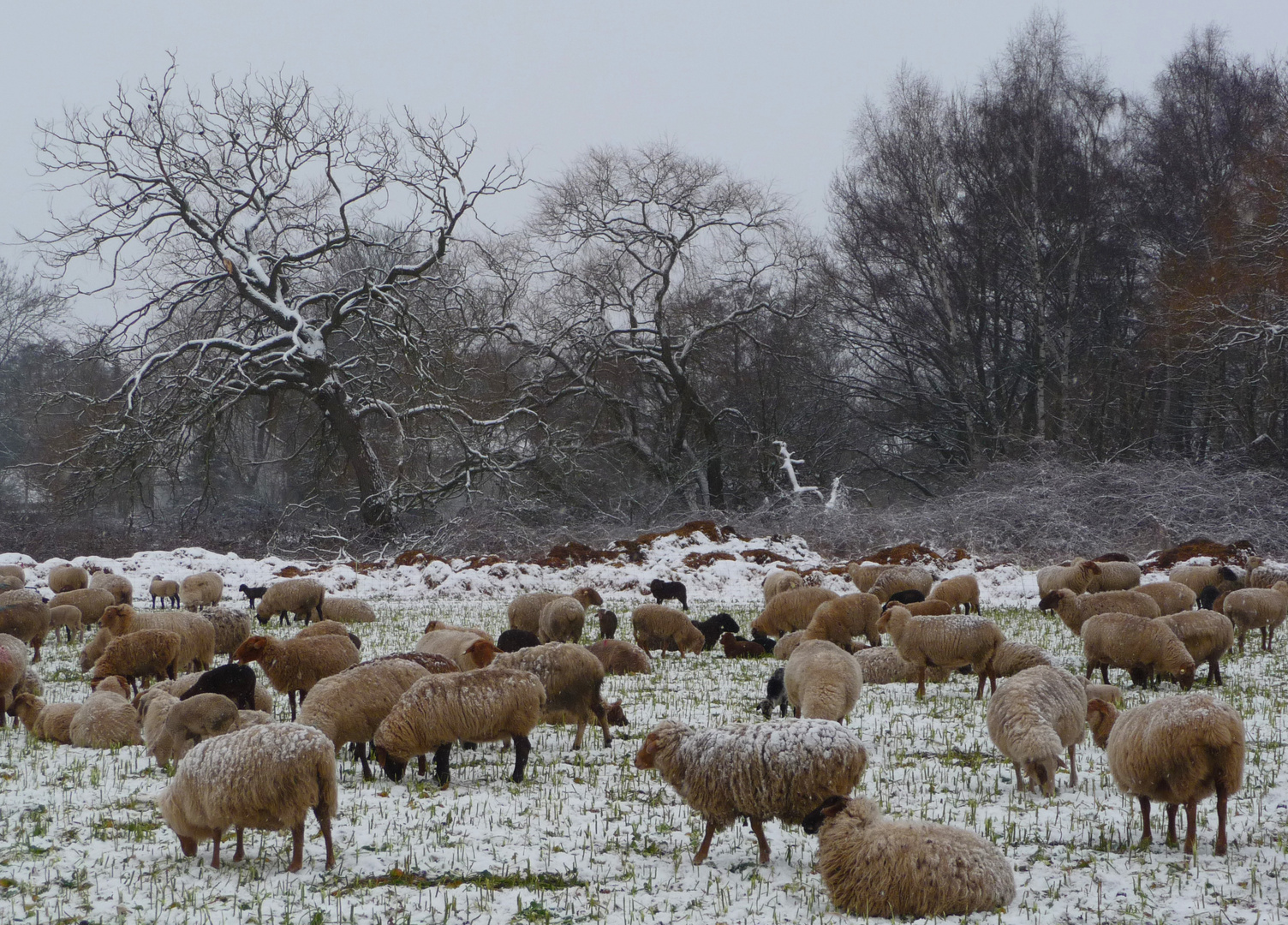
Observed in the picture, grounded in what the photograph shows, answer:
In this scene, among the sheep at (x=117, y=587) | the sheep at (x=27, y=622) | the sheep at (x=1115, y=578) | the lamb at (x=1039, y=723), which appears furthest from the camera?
the sheep at (x=117, y=587)

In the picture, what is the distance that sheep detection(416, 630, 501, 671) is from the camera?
908cm

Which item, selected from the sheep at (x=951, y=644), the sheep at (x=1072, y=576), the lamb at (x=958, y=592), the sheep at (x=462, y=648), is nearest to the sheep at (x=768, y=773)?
the sheep at (x=462, y=648)

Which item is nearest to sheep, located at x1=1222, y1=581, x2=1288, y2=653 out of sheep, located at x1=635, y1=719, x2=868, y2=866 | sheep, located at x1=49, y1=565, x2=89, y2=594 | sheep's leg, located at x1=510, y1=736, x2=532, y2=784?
sheep, located at x1=635, y1=719, x2=868, y2=866

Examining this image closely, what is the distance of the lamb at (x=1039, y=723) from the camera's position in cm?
679

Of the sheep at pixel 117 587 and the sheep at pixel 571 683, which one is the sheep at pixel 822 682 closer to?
the sheep at pixel 571 683

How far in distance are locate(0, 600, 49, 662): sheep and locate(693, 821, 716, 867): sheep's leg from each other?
10.5 m

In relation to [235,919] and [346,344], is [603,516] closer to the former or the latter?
[346,344]

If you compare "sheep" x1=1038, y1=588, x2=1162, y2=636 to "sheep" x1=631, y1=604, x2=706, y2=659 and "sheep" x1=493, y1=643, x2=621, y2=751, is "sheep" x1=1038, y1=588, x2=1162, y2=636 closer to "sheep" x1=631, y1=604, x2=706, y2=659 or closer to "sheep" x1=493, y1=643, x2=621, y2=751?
"sheep" x1=631, y1=604, x2=706, y2=659

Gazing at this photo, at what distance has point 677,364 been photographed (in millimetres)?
35469

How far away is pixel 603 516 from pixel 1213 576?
65.5ft

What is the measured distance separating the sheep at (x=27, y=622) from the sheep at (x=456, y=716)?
26.3 feet

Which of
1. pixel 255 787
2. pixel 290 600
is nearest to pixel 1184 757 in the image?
pixel 255 787

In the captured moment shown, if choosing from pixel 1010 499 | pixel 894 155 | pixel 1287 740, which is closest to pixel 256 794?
pixel 1287 740

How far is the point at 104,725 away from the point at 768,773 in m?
6.03
